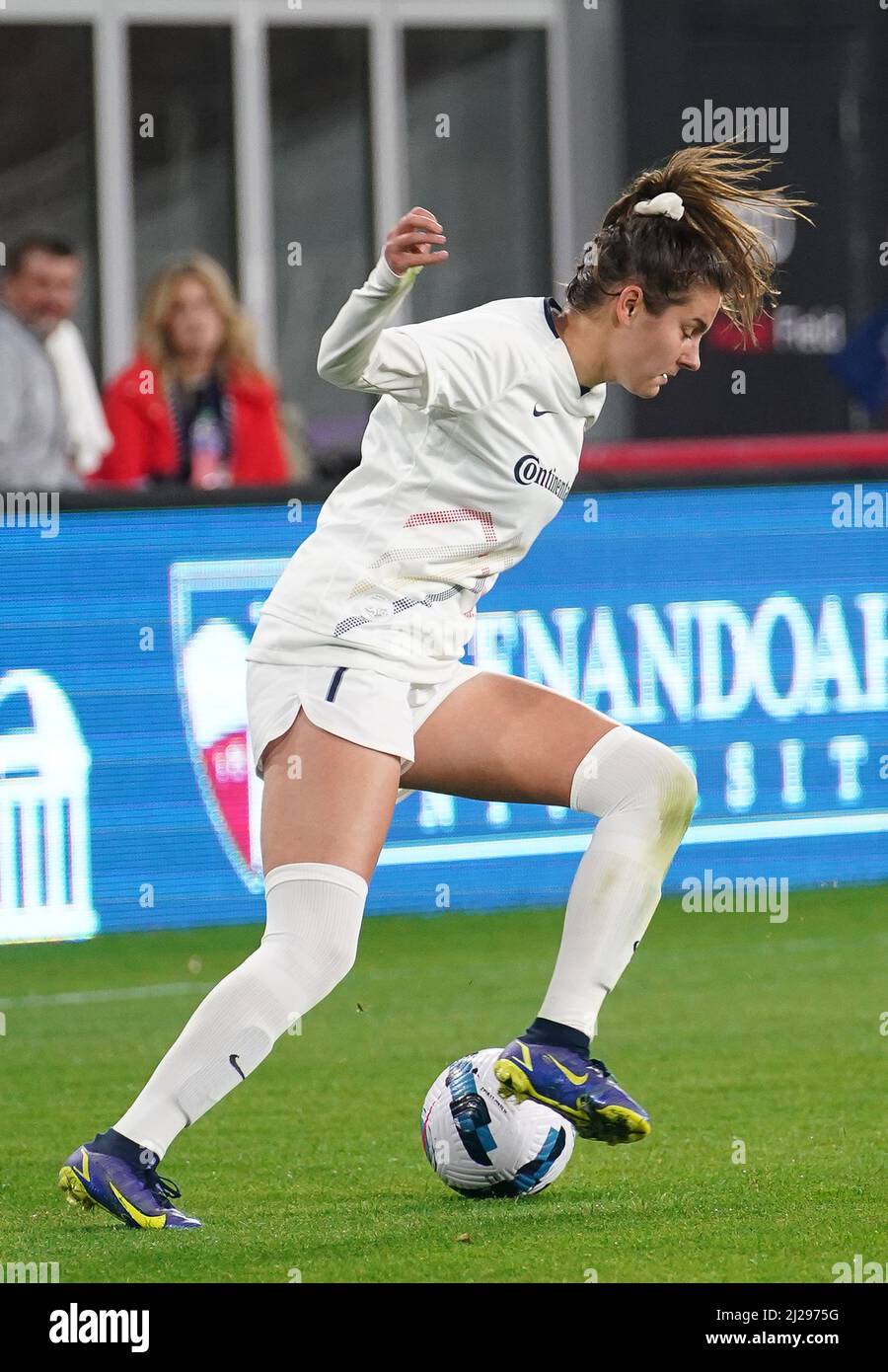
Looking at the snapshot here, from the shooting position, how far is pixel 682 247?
15.2ft

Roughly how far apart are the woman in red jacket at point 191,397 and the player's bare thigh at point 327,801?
5.59m

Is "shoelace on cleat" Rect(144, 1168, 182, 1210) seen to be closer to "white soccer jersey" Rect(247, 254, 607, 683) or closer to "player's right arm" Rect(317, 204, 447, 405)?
"white soccer jersey" Rect(247, 254, 607, 683)

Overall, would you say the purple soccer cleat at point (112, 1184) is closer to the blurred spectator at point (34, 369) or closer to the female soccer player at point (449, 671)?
the female soccer player at point (449, 671)

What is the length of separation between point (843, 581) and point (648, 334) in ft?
16.3

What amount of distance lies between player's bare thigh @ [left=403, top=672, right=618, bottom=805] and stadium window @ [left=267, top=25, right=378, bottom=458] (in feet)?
34.6

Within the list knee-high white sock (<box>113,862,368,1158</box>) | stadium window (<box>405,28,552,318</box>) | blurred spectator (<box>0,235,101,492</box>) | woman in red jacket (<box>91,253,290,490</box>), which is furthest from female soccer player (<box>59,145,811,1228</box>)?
stadium window (<box>405,28,552,318</box>)

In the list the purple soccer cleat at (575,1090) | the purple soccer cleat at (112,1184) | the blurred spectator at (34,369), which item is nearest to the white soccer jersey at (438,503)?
the purple soccer cleat at (575,1090)

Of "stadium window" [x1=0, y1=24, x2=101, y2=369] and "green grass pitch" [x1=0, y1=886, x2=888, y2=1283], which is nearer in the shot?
"green grass pitch" [x1=0, y1=886, x2=888, y2=1283]

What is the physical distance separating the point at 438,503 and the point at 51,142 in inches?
432

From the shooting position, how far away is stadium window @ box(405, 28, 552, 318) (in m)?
16.0

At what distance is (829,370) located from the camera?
16.0m

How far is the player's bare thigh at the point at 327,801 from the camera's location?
14.7 feet

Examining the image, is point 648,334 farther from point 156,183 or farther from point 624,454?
point 156,183
